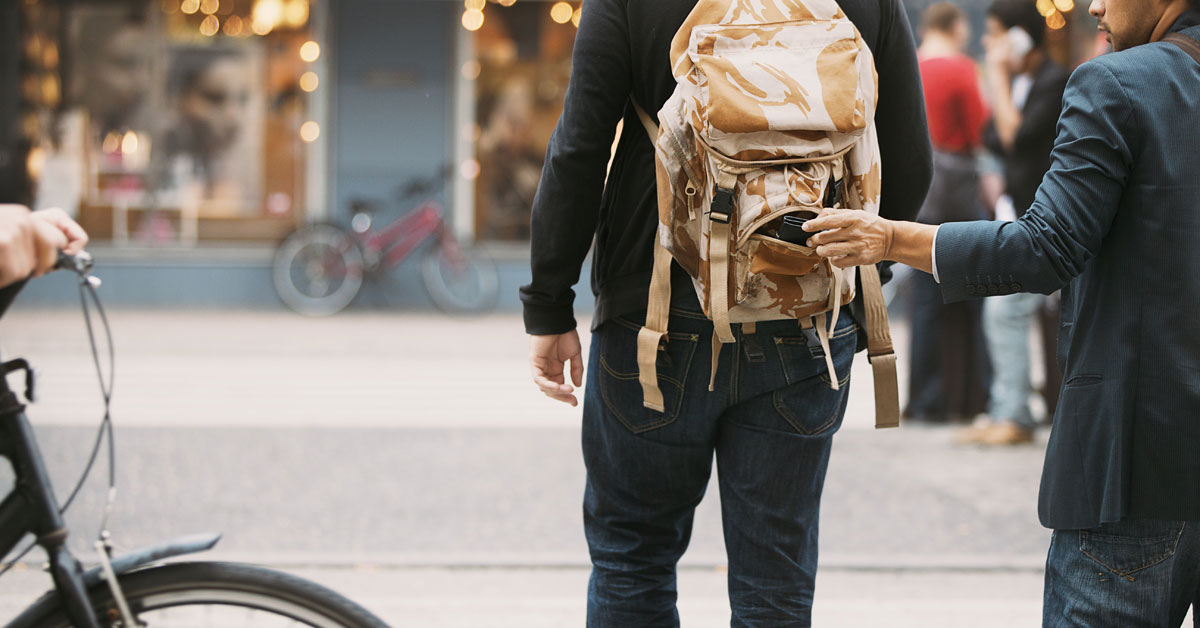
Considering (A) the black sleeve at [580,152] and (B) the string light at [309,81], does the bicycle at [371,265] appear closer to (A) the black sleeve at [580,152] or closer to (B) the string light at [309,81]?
(B) the string light at [309,81]

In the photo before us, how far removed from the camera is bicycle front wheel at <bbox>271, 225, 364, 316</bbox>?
1272 cm

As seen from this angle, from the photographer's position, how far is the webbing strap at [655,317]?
8.14 feet

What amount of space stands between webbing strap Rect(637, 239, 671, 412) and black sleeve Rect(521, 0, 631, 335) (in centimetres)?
18

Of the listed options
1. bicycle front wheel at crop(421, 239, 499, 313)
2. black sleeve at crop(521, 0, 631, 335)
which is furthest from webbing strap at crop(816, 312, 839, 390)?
bicycle front wheel at crop(421, 239, 499, 313)

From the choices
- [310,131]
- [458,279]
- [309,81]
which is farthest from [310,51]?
[458,279]

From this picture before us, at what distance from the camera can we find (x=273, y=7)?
13.7 meters

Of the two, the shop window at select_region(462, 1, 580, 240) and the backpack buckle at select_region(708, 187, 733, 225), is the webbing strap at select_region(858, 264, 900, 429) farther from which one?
the shop window at select_region(462, 1, 580, 240)

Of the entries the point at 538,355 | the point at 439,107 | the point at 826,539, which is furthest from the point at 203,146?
the point at 538,355

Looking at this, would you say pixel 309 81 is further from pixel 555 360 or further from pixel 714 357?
pixel 714 357

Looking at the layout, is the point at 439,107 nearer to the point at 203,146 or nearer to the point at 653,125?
the point at 203,146

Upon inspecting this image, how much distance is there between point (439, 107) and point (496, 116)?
63cm

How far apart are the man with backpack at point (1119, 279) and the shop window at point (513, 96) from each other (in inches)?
460

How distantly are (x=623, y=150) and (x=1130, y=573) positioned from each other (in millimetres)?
1227

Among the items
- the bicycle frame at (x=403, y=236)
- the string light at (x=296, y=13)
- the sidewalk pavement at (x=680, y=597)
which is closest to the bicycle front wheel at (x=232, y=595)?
the sidewalk pavement at (x=680, y=597)
